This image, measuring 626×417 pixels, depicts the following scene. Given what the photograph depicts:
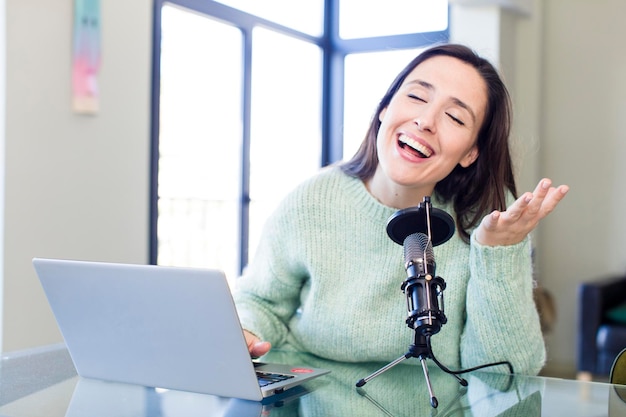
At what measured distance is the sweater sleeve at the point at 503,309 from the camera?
1.34 m

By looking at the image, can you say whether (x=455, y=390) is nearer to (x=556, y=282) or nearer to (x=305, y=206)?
(x=305, y=206)

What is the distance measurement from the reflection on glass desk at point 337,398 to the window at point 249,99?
2036 mm

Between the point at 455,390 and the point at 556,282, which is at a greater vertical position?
the point at 455,390

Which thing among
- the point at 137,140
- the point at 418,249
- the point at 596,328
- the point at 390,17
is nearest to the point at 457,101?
the point at 418,249

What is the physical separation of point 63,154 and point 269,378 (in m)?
2.18

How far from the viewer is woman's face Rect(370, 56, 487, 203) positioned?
1494mm

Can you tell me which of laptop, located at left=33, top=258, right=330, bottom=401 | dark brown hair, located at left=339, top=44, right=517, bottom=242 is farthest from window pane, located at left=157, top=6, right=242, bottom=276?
laptop, located at left=33, top=258, right=330, bottom=401

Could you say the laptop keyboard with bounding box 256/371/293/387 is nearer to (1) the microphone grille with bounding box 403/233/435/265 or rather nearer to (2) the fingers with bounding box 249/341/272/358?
(2) the fingers with bounding box 249/341/272/358

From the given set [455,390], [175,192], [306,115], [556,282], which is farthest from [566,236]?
[455,390]

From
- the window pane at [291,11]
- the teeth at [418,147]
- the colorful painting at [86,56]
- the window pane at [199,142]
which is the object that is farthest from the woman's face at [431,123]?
the window pane at [291,11]

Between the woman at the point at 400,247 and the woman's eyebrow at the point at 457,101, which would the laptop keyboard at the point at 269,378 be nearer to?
the woman at the point at 400,247

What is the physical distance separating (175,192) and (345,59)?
1.88 meters

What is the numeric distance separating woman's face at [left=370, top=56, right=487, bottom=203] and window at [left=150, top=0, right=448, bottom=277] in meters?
1.76

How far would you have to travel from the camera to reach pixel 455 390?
1.15 metres
